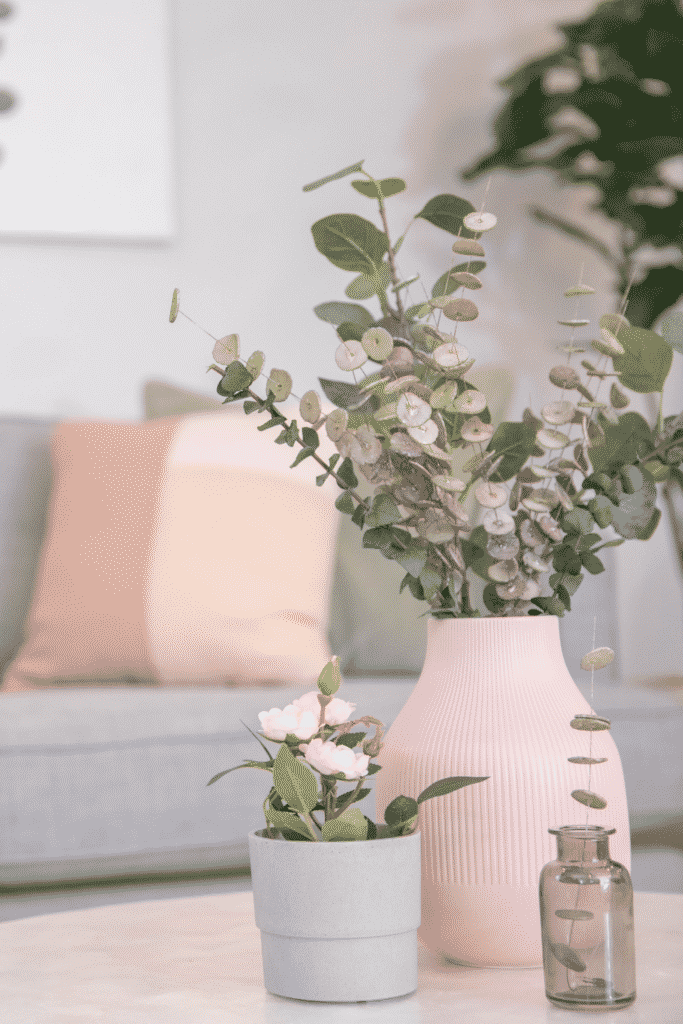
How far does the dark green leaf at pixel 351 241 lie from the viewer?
0.80 metres

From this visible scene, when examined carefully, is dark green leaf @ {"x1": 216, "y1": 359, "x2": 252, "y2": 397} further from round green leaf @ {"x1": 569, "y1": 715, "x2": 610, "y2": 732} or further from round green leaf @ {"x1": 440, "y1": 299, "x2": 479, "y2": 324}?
round green leaf @ {"x1": 569, "y1": 715, "x2": 610, "y2": 732}

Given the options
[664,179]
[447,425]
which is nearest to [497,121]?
[664,179]

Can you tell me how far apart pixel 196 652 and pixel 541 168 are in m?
1.48

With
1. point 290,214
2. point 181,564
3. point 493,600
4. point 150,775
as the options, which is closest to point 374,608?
point 181,564

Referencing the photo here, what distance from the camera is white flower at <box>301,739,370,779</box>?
0.67 meters

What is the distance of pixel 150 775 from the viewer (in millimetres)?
1391

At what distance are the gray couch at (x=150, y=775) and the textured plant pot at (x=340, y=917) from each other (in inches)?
26.7

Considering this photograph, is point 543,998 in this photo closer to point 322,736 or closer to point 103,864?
point 322,736

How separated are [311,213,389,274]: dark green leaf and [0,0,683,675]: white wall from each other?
1.53 meters

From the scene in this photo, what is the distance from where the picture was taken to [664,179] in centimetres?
240

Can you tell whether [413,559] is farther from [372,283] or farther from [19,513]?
[19,513]

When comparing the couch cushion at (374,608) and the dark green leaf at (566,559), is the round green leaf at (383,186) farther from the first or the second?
the couch cushion at (374,608)

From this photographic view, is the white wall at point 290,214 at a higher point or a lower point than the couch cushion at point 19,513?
higher

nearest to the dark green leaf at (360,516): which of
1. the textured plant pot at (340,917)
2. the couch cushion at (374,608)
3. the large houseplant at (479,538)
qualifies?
the large houseplant at (479,538)
